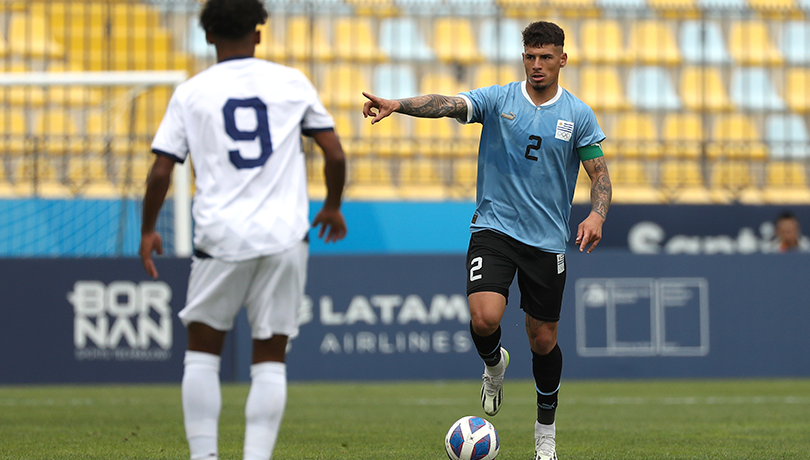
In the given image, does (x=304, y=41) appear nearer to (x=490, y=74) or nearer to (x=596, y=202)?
(x=490, y=74)

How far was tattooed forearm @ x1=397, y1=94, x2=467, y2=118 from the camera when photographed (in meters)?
5.09

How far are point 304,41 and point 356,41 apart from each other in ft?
4.36

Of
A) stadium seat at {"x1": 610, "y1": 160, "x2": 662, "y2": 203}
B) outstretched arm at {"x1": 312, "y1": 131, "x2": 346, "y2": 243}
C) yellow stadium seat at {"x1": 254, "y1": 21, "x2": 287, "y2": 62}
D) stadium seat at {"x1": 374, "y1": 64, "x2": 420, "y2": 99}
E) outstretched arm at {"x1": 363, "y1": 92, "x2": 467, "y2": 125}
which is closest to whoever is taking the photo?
outstretched arm at {"x1": 312, "y1": 131, "x2": 346, "y2": 243}

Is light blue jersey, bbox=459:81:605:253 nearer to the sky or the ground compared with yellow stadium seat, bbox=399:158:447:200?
nearer to the ground

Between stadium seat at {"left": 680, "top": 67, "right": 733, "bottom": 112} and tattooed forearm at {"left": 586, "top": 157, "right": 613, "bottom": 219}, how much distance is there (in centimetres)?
1282

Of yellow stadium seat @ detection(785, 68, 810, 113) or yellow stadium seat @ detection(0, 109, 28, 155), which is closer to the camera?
yellow stadium seat @ detection(0, 109, 28, 155)

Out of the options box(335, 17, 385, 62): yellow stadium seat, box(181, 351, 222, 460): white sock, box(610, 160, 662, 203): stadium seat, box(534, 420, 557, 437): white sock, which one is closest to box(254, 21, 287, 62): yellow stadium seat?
box(335, 17, 385, 62): yellow stadium seat

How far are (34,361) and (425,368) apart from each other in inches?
165

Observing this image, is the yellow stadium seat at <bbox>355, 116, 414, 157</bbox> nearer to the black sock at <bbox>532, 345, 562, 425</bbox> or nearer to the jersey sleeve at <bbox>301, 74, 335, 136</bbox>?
the black sock at <bbox>532, 345, 562, 425</bbox>

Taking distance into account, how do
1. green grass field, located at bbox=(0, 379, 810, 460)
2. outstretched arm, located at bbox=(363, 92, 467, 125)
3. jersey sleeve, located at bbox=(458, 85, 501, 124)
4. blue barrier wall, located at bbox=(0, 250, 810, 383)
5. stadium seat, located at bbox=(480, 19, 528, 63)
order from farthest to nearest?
stadium seat, located at bbox=(480, 19, 528, 63) → blue barrier wall, located at bbox=(0, 250, 810, 383) → green grass field, located at bbox=(0, 379, 810, 460) → jersey sleeve, located at bbox=(458, 85, 501, 124) → outstretched arm, located at bbox=(363, 92, 467, 125)

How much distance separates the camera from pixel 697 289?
38.7 ft

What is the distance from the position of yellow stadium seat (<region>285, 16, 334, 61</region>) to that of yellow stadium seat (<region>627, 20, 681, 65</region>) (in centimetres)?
514

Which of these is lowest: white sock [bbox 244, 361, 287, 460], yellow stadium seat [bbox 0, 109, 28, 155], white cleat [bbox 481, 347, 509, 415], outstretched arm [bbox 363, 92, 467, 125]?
white cleat [bbox 481, 347, 509, 415]

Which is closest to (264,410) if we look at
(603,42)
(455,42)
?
(455,42)
